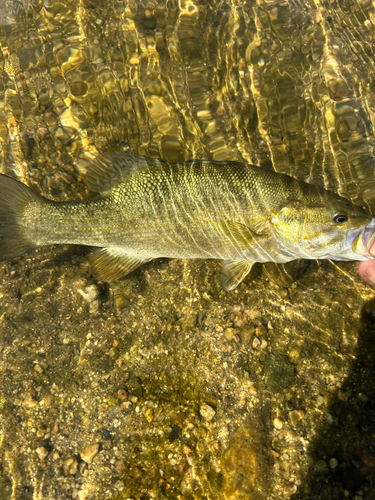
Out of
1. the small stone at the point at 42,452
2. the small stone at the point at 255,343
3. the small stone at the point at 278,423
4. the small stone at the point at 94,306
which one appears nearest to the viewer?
the small stone at the point at 278,423

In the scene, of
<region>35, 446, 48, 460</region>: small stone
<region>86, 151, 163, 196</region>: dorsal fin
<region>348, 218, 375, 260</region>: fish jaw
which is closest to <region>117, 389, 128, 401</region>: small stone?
<region>35, 446, 48, 460</region>: small stone

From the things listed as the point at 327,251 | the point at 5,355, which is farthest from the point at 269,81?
the point at 5,355

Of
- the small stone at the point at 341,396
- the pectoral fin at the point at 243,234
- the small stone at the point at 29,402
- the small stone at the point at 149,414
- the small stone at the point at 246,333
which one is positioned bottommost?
the small stone at the point at 29,402

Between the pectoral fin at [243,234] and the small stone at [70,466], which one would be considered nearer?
the small stone at [70,466]

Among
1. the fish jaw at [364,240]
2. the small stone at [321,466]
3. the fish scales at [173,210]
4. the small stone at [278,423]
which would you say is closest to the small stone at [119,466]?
the small stone at [278,423]

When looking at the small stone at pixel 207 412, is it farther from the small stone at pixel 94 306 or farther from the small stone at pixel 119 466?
the small stone at pixel 94 306

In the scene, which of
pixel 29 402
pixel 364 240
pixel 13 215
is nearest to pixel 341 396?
pixel 364 240

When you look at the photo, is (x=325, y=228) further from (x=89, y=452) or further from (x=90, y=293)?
(x=89, y=452)

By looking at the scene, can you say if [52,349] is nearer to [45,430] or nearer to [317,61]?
[45,430]
